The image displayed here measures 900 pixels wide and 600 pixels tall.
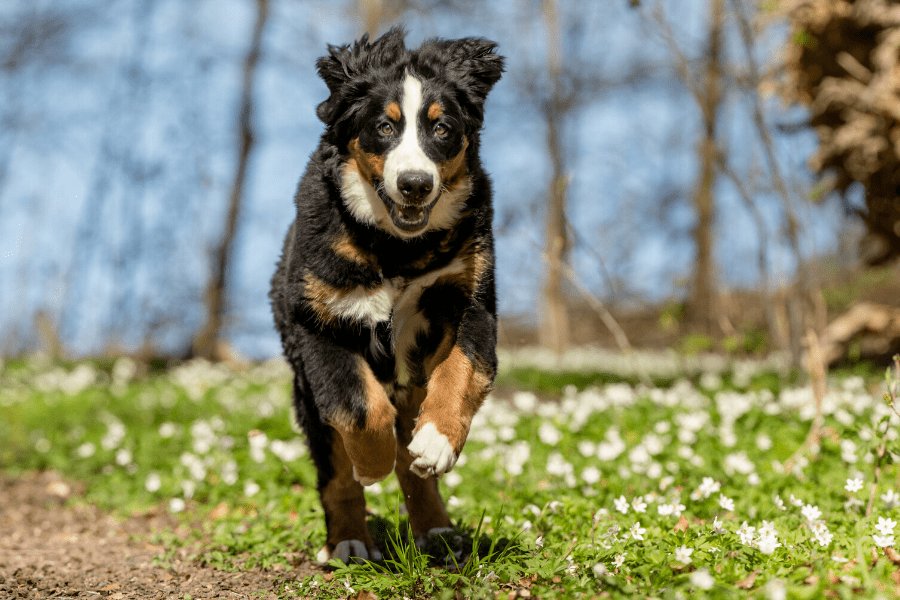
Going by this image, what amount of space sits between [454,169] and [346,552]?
1.74 metres

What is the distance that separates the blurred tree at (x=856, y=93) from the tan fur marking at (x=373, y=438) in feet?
26.8

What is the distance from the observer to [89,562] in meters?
4.42

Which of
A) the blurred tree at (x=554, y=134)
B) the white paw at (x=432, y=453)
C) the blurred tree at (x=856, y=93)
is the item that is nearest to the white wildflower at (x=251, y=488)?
the white paw at (x=432, y=453)

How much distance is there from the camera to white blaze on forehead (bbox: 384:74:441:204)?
333 centimetres

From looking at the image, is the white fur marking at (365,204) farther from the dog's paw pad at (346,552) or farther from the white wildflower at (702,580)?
the white wildflower at (702,580)

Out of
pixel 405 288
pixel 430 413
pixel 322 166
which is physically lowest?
pixel 430 413

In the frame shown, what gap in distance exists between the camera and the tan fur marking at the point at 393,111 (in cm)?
348

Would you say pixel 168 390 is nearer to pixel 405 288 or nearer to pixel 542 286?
pixel 405 288

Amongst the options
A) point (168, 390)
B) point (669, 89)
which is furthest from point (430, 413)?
point (669, 89)

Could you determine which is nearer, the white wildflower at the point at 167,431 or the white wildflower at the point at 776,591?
the white wildflower at the point at 776,591

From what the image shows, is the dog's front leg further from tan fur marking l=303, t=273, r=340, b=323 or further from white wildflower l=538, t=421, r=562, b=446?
white wildflower l=538, t=421, r=562, b=446

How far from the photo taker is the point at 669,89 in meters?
19.3

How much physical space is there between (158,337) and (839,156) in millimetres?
10215

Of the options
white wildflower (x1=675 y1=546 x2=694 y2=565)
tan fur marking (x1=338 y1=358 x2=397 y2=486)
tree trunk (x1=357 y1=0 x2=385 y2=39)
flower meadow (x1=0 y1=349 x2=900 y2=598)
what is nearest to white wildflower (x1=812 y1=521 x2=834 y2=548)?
flower meadow (x1=0 y1=349 x2=900 y2=598)
